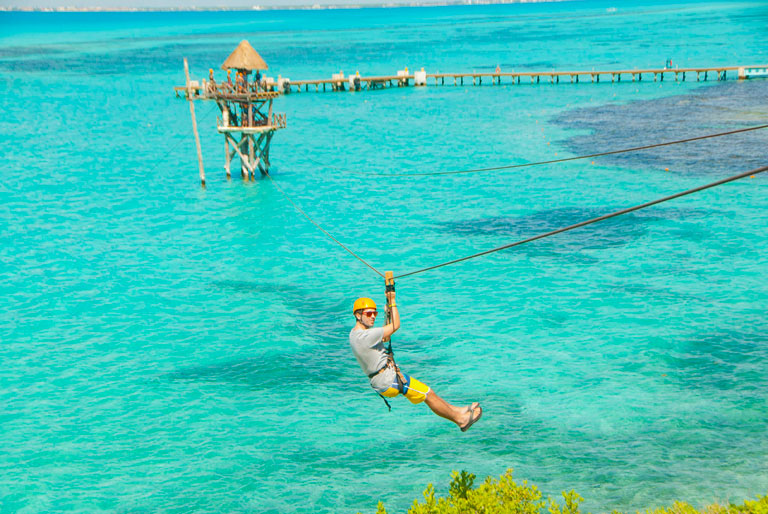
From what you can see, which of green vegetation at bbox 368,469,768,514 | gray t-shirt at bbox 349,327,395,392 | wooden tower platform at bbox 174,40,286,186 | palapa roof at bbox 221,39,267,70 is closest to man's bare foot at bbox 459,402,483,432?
gray t-shirt at bbox 349,327,395,392

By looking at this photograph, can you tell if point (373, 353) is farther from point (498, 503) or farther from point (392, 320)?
point (498, 503)

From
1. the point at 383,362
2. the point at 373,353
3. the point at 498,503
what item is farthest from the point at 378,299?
the point at 498,503

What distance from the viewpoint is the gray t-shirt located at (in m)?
11.5

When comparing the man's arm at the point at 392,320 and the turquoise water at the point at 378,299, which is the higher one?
the man's arm at the point at 392,320

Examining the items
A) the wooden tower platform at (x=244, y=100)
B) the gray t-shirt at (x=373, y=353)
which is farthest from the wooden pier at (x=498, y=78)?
the gray t-shirt at (x=373, y=353)

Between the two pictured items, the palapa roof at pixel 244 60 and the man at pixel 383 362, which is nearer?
the man at pixel 383 362

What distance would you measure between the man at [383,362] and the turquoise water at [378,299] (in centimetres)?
342

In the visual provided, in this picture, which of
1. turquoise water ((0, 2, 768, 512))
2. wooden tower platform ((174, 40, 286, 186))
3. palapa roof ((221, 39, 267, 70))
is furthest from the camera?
wooden tower platform ((174, 40, 286, 186))

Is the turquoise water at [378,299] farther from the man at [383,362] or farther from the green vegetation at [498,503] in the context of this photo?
the green vegetation at [498,503]

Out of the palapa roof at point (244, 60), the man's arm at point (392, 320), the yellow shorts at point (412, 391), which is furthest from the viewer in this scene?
the palapa roof at point (244, 60)

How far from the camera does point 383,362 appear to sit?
11.8m

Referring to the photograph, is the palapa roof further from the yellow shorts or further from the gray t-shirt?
the yellow shorts

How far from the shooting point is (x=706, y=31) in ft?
436

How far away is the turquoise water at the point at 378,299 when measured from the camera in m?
15.5
